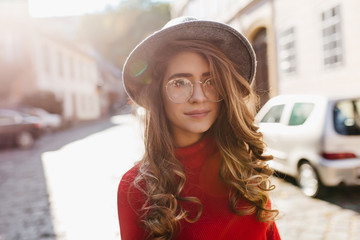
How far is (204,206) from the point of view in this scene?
1465 mm

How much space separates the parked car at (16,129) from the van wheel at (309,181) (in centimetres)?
1133

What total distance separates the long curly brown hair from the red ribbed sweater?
0.03 metres

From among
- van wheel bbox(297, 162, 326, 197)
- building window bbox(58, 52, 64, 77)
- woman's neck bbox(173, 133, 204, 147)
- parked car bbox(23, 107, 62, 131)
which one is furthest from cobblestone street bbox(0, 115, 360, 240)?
building window bbox(58, 52, 64, 77)

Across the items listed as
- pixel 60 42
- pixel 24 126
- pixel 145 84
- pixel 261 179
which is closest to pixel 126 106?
pixel 145 84

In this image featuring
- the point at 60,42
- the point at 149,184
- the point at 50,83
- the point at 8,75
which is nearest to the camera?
the point at 149,184

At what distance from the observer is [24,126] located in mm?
13195

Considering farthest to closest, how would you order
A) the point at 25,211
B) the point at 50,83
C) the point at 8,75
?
the point at 50,83, the point at 8,75, the point at 25,211

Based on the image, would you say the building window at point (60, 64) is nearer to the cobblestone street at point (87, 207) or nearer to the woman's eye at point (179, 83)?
the cobblestone street at point (87, 207)

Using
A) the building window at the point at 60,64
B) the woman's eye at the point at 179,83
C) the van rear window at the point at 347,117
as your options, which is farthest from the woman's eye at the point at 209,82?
the building window at the point at 60,64

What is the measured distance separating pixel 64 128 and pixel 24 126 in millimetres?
9581

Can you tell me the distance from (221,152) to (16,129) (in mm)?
13019

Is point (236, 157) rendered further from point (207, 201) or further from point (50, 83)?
point (50, 83)

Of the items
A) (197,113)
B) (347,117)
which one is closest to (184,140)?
(197,113)

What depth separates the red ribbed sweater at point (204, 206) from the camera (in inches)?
53.0
